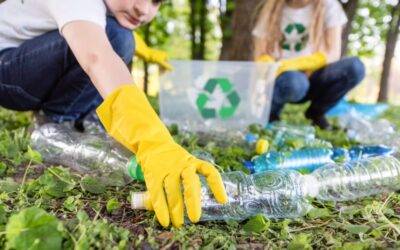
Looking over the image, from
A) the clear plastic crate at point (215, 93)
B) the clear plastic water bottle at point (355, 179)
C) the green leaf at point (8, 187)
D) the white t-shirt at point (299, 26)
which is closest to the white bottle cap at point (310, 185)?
the clear plastic water bottle at point (355, 179)

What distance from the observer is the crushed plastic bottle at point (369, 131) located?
2.29 m

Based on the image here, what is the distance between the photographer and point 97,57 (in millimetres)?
A: 1206

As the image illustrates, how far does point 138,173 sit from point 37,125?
821 millimetres

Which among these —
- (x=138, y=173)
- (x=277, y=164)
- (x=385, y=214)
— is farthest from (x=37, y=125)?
(x=385, y=214)

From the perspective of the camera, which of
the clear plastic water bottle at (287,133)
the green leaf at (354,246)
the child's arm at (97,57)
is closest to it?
the green leaf at (354,246)

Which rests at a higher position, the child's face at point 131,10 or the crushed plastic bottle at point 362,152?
the child's face at point 131,10

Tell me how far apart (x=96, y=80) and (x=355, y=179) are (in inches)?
32.8

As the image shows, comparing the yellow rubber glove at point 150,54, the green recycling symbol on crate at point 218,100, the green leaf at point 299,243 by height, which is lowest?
the green recycling symbol on crate at point 218,100

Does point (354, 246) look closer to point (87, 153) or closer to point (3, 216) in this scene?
point (3, 216)

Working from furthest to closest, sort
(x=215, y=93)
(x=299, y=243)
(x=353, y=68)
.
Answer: (x=353, y=68)
(x=215, y=93)
(x=299, y=243)

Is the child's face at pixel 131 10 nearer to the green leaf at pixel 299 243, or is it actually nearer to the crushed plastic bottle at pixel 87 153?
the crushed plastic bottle at pixel 87 153


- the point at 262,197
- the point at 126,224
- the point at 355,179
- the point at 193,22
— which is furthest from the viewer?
the point at 193,22

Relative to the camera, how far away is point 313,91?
2.90 meters

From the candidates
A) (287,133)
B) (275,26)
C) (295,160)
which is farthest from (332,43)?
(295,160)
